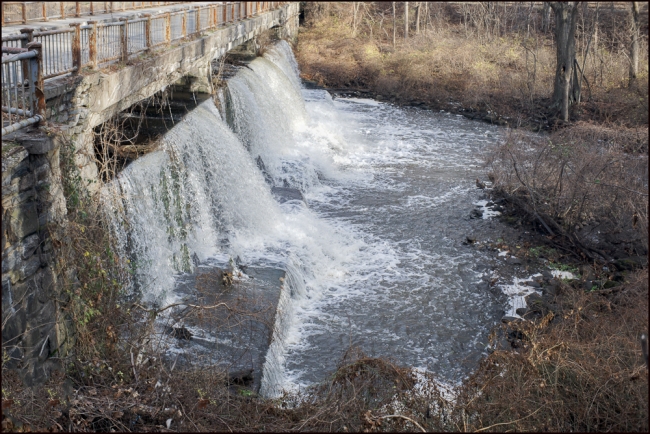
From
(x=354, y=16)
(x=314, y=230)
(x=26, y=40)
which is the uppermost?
(x=354, y=16)

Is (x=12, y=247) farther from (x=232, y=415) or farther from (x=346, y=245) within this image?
(x=346, y=245)

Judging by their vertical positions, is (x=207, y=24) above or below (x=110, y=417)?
above

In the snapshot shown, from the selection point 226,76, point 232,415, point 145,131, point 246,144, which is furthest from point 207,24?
point 232,415

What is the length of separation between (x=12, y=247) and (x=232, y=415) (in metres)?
2.74

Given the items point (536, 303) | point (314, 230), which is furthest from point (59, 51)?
point (536, 303)

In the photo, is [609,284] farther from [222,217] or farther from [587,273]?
[222,217]

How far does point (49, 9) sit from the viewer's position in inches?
681

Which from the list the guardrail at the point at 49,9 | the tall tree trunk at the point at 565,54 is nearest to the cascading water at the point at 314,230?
the guardrail at the point at 49,9

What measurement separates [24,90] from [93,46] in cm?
230

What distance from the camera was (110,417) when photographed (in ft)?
21.6

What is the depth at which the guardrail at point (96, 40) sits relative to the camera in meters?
8.95

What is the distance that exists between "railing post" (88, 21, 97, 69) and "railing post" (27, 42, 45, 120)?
2.10 m

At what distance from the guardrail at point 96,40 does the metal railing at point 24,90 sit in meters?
0.23

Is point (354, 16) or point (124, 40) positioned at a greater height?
point (354, 16)
